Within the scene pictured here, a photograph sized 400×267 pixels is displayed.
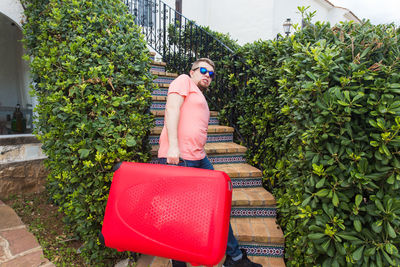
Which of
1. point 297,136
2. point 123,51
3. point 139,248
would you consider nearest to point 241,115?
point 297,136

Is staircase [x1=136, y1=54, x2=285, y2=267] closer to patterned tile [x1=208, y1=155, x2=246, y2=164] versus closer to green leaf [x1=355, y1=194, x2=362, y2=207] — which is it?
patterned tile [x1=208, y1=155, x2=246, y2=164]

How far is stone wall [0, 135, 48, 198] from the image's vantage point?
329 cm

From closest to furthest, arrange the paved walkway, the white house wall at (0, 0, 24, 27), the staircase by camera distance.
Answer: the paved walkway < the staircase < the white house wall at (0, 0, 24, 27)

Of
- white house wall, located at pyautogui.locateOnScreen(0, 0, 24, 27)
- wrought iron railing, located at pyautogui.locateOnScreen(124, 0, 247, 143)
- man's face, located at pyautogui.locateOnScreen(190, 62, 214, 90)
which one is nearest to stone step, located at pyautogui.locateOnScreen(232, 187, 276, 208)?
wrought iron railing, located at pyautogui.locateOnScreen(124, 0, 247, 143)

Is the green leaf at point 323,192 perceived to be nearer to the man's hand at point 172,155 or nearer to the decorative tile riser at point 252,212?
the man's hand at point 172,155

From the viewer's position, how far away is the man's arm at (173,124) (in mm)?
1688

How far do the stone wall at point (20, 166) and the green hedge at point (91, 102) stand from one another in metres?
1.30

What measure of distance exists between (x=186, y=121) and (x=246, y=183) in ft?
5.66

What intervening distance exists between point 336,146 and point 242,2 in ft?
31.4

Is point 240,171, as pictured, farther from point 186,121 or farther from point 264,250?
point 186,121

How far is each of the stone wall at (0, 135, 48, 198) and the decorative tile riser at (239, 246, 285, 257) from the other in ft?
10.6

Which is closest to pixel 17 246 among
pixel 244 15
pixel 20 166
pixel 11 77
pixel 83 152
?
pixel 83 152

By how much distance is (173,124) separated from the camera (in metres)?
1.73

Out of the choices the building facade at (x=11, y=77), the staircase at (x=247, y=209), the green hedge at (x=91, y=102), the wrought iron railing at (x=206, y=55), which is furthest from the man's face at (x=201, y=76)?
the building facade at (x=11, y=77)
